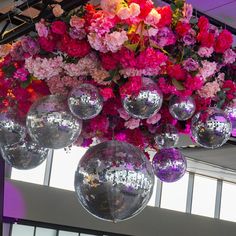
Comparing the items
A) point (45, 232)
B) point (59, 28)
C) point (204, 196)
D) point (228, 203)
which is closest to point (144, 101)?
point (59, 28)

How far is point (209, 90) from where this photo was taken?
10.9 feet

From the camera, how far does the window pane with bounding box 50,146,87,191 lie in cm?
1112

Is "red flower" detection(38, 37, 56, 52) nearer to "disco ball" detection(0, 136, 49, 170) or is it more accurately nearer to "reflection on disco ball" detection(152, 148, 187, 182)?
"disco ball" detection(0, 136, 49, 170)

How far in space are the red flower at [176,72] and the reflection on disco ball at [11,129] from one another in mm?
909

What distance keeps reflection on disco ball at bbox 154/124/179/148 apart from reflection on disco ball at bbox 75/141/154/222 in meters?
0.65

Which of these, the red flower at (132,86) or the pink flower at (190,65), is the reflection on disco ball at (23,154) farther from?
the pink flower at (190,65)

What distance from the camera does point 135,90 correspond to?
10.2ft

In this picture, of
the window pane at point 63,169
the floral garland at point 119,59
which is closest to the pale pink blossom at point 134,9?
the floral garland at point 119,59

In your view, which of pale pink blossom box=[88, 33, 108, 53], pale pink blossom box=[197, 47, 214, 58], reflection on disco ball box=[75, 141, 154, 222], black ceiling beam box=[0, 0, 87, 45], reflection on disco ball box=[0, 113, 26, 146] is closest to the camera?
reflection on disco ball box=[75, 141, 154, 222]

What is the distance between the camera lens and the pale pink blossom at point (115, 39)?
3.02m

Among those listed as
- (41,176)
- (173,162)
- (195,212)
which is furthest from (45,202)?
(173,162)

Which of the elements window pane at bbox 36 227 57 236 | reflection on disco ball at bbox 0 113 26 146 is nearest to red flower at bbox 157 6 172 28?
reflection on disco ball at bbox 0 113 26 146

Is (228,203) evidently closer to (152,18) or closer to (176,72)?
(176,72)

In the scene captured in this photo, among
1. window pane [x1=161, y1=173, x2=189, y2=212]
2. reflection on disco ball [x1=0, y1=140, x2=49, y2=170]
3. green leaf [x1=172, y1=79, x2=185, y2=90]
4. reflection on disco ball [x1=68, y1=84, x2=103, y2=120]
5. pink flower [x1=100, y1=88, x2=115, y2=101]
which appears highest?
window pane [x1=161, y1=173, x2=189, y2=212]
